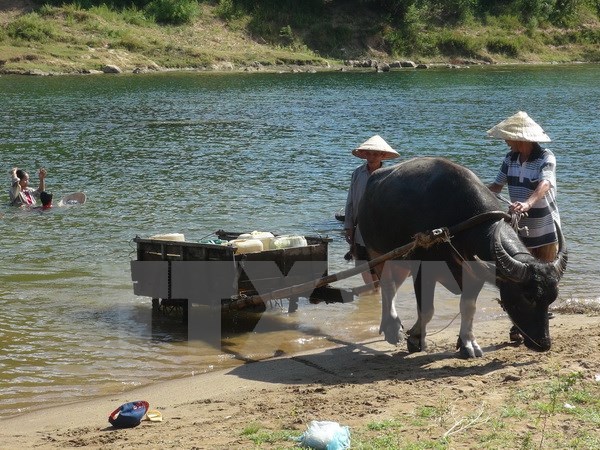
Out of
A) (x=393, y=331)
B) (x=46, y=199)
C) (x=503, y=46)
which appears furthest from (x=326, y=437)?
(x=503, y=46)

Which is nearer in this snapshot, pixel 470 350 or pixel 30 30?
pixel 470 350

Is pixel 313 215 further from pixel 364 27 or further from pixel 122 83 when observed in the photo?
pixel 364 27

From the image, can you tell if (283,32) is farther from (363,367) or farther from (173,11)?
(363,367)

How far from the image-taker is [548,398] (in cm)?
684

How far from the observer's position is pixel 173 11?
6475cm

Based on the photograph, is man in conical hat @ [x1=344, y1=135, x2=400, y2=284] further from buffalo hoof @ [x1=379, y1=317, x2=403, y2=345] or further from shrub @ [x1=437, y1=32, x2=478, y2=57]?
shrub @ [x1=437, y1=32, x2=478, y2=57]

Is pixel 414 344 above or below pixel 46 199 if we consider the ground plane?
above

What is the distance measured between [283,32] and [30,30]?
17.6 m

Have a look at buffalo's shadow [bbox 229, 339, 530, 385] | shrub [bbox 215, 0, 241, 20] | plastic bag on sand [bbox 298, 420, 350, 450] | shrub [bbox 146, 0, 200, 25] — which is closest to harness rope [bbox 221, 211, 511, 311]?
buffalo's shadow [bbox 229, 339, 530, 385]

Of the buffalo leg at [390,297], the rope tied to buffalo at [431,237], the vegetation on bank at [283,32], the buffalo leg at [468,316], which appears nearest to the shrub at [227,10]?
the vegetation on bank at [283,32]

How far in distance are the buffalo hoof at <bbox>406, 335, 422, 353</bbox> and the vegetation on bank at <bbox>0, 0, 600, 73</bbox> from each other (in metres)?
48.0

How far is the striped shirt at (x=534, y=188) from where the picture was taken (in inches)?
344

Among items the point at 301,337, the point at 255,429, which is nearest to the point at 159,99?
the point at 301,337

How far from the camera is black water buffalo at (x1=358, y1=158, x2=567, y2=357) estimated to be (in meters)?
8.02
